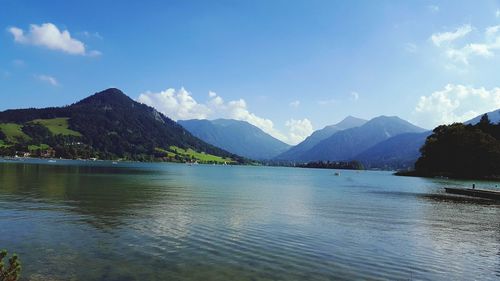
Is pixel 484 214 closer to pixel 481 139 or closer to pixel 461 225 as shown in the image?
pixel 461 225

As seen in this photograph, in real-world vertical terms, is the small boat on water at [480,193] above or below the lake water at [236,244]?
above

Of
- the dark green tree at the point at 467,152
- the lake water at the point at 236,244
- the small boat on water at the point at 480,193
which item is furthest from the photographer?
the dark green tree at the point at 467,152

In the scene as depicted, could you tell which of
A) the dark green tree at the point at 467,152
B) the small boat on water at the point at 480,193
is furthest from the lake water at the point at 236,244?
the dark green tree at the point at 467,152

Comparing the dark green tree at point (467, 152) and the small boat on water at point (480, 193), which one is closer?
the small boat on water at point (480, 193)

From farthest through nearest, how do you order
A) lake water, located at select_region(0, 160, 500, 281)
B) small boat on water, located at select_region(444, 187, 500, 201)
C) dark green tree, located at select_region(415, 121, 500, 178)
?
dark green tree, located at select_region(415, 121, 500, 178)
small boat on water, located at select_region(444, 187, 500, 201)
lake water, located at select_region(0, 160, 500, 281)

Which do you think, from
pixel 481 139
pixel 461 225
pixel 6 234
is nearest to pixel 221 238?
pixel 6 234

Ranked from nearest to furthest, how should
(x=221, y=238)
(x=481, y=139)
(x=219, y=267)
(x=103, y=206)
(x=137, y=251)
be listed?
(x=219, y=267) → (x=137, y=251) → (x=221, y=238) → (x=103, y=206) → (x=481, y=139)

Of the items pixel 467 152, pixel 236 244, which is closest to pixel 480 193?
pixel 236 244

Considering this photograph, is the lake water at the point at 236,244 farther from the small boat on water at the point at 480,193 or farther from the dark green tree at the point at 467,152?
the dark green tree at the point at 467,152

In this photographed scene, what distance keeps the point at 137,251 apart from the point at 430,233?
25.5 meters

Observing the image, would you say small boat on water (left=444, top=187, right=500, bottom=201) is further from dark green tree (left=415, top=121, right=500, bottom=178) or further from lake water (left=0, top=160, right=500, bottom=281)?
dark green tree (left=415, top=121, right=500, bottom=178)

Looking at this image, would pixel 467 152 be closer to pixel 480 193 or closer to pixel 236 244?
pixel 480 193

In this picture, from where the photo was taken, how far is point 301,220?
41.1 meters

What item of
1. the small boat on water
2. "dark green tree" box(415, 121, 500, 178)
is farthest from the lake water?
"dark green tree" box(415, 121, 500, 178)
